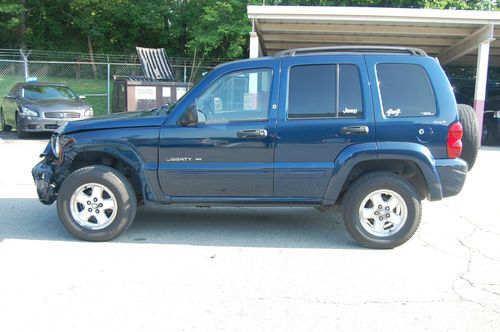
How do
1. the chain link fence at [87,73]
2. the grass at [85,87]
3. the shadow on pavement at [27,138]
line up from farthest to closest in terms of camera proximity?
the chain link fence at [87,73] < the grass at [85,87] < the shadow on pavement at [27,138]

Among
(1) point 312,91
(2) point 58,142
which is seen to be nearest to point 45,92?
(2) point 58,142

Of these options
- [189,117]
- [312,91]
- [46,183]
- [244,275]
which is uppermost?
[312,91]

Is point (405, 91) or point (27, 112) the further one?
point (27, 112)

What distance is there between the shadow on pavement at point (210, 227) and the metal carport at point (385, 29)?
741cm

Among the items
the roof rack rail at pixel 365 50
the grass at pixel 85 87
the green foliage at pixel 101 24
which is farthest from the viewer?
the green foliage at pixel 101 24

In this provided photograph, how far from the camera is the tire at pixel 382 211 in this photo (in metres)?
5.16

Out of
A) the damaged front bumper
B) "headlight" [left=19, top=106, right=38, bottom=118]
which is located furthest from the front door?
"headlight" [left=19, top=106, right=38, bottom=118]

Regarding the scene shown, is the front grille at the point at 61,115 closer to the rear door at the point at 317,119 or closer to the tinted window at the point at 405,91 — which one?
the rear door at the point at 317,119

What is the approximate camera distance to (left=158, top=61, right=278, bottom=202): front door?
16.9 feet

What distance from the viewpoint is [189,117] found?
5121 millimetres

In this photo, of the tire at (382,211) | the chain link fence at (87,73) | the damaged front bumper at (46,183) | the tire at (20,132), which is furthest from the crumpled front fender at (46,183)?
the chain link fence at (87,73)

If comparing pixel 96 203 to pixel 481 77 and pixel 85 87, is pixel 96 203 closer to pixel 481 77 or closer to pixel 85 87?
pixel 481 77

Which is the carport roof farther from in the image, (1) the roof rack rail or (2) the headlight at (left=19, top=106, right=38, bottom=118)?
(1) the roof rack rail

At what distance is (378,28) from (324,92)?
10.6 meters
